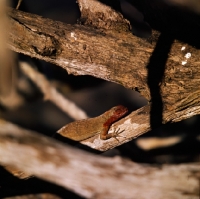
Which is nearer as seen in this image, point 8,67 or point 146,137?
point 8,67

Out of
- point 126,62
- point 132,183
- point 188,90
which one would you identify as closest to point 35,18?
Result: point 126,62

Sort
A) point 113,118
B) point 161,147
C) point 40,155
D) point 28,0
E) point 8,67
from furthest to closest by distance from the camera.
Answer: point 28,0 < point 161,147 < point 113,118 < point 8,67 < point 40,155

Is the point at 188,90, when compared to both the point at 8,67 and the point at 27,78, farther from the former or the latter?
the point at 27,78

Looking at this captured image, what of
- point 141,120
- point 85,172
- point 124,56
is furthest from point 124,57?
point 85,172

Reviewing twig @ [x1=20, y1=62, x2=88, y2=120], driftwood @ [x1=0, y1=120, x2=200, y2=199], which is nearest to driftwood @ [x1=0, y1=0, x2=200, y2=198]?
driftwood @ [x1=0, y1=120, x2=200, y2=199]

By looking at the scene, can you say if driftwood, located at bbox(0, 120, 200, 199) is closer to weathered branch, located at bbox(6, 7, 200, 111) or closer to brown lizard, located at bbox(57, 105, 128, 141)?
weathered branch, located at bbox(6, 7, 200, 111)

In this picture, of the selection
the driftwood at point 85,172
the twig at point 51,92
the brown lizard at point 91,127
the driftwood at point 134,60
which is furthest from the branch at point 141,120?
the twig at point 51,92
